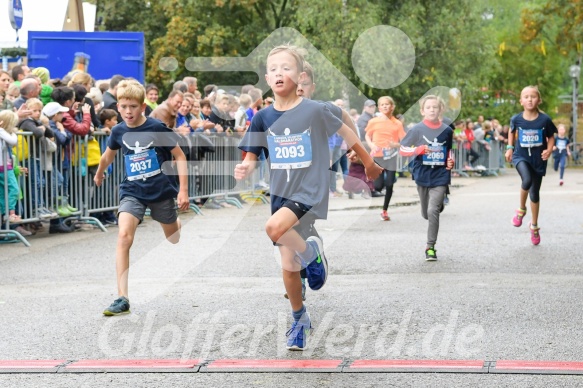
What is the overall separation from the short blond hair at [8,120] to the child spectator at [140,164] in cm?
359

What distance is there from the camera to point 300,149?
672 centimetres

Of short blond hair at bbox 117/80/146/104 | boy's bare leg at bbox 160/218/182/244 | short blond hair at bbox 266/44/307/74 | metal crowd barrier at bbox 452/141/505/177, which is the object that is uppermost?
short blond hair at bbox 266/44/307/74

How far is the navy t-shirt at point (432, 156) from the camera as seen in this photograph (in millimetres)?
11211

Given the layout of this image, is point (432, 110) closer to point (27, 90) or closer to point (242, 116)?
point (27, 90)

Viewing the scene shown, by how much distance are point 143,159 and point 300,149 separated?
78.5 inches

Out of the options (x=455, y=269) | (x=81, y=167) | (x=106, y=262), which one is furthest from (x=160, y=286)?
(x=81, y=167)

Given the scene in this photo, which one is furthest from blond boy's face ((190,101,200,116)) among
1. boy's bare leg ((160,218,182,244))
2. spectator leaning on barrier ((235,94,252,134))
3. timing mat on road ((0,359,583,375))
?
timing mat on road ((0,359,583,375))

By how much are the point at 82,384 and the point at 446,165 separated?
6297mm

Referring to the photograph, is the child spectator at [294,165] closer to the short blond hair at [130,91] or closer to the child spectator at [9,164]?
the short blond hair at [130,91]

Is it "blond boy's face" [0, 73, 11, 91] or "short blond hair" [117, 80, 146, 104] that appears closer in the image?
"short blond hair" [117, 80, 146, 104]

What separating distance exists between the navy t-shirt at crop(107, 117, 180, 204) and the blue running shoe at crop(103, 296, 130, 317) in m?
0.93

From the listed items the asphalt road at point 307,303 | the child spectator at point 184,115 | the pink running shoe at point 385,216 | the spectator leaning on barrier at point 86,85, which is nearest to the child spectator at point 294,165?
the asphalt road at point 307,303

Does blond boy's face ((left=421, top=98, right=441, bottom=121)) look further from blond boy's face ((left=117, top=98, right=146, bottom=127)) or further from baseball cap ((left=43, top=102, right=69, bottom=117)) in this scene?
baseball cap ((left=43, top=102, right=69, bottom=117))

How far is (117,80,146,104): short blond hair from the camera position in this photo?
8.18m
